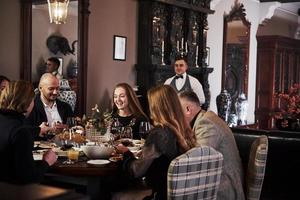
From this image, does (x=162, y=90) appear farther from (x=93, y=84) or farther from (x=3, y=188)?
(x=93, y=84)

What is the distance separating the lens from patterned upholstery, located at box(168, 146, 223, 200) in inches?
87.4

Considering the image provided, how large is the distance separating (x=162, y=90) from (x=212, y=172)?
0.54 m

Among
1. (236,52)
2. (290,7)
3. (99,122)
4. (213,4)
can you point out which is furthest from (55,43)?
(290,7)

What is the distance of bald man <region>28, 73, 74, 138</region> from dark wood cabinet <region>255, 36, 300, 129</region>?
631 centimetres

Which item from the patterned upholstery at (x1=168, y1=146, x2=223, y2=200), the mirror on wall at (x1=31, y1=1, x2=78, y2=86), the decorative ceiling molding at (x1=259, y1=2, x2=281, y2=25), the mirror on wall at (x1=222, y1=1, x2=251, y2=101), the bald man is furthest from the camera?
the decorative ceiling molding at (x1=259, y1=2, x2=281, y2=25)

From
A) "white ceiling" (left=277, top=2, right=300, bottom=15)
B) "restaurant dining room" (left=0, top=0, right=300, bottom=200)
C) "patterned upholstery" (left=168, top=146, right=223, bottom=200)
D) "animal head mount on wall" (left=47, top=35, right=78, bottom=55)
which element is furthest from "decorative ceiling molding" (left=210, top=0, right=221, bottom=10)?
"patterned upholstery" (left=168, top=146, right=223, bottom=200)

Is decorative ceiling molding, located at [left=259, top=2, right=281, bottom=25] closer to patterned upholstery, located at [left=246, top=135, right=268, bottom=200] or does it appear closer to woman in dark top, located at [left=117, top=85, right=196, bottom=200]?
patterned upholstery, located at [left=246, top=135, right=268, bottom=200]

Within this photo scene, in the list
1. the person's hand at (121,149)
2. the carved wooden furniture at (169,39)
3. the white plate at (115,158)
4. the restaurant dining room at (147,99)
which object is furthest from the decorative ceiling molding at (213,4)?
the white plate at (115,158)

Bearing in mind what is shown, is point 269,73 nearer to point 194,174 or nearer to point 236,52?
point 236,52

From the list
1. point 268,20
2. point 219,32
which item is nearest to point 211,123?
point 219,32

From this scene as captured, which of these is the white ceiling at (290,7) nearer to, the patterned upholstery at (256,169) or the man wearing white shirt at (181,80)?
the man wearing white shirt at (181,80)

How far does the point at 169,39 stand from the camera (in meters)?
6.67

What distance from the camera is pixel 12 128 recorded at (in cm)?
230

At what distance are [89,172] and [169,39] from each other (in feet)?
14.3
